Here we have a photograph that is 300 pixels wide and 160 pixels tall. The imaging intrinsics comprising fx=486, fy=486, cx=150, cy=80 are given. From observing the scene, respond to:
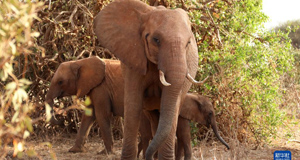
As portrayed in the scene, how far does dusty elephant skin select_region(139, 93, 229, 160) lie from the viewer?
607 centimetres

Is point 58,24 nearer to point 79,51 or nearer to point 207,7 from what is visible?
point 79,51

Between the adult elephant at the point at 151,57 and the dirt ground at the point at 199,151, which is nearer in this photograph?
the adult elephant at the point at 151,57

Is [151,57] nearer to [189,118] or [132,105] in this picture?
[132,105]

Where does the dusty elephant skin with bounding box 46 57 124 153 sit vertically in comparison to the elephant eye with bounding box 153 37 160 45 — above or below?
below

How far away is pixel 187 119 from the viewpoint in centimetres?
631

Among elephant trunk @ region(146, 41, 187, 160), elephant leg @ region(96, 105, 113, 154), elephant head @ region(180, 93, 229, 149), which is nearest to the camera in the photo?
elephant trunk @ region(146, 41, 187, 160)

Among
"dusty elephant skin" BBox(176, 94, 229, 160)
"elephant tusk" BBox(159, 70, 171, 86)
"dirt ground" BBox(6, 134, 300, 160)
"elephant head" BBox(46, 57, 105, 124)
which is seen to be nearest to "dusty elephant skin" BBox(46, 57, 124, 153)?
"elephant head" BBox(46, 57, 105, 124)

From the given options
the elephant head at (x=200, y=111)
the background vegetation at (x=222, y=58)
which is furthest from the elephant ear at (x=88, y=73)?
the elephant head at (x=200, y=111)

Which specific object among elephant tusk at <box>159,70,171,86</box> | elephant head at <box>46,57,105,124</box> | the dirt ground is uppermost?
elephant tusk at <box>159,70,171,86</box>

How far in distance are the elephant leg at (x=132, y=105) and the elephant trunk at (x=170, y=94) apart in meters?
0.38

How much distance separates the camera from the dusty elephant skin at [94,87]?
684 cm

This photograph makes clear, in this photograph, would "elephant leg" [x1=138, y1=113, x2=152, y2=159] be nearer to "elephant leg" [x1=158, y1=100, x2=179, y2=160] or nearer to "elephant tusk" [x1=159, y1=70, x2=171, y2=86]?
"elephant leg" [x1=158, y1=100, x2=179, y2=160]

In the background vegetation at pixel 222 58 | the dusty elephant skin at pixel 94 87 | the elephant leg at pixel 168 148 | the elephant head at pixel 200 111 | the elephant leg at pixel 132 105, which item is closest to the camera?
the elephant leg at pixel 168 148

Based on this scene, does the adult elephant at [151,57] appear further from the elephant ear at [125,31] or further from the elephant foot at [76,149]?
the elephant foot at [76,149]
